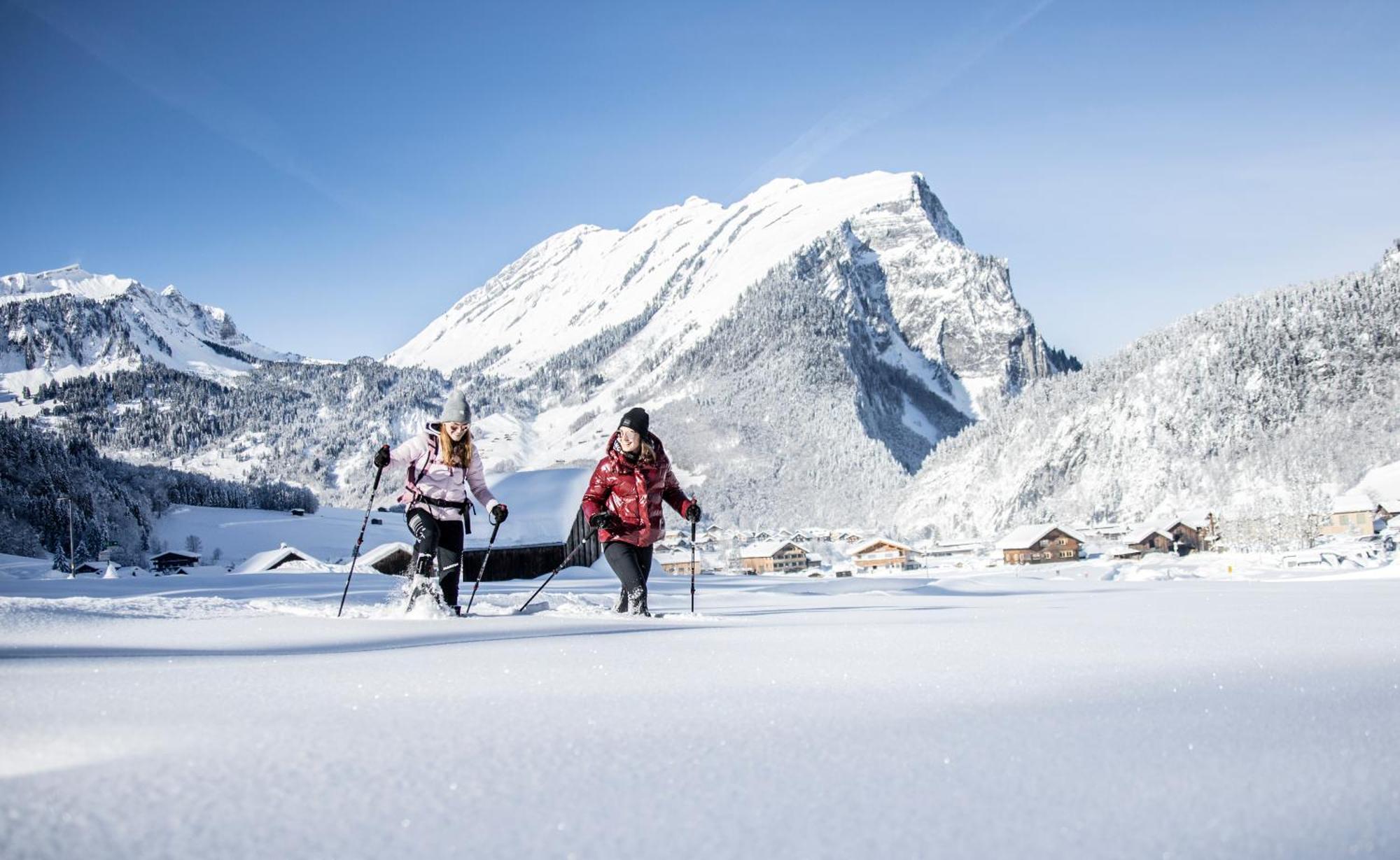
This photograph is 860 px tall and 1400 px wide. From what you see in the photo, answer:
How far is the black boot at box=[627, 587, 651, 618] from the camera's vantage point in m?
6.40

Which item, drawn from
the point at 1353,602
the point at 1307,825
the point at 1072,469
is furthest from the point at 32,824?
the point at 1072,469

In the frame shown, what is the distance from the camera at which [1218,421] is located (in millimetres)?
91000

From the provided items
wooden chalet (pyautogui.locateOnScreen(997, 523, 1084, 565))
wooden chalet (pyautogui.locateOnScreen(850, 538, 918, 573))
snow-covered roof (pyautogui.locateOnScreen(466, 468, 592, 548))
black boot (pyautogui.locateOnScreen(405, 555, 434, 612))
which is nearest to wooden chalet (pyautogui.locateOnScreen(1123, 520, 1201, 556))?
wooden chalet (pyautogui.locateOnScreen(997, 523, 1084, 565))

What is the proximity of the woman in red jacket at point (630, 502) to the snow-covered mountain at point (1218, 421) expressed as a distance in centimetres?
8210

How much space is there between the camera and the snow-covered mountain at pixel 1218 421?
84062mm

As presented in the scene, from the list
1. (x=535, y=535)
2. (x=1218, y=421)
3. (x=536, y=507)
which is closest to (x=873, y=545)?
(x=1218, y=421)

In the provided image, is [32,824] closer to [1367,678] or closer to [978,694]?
[978,694]

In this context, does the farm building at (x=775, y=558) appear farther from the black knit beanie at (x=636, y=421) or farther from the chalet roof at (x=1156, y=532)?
the black knit beanie at (x=636, y=421)

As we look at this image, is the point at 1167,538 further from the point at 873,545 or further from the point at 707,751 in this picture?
the point at 707,751

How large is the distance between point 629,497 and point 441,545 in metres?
1.60

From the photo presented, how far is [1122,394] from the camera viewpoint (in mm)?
100000

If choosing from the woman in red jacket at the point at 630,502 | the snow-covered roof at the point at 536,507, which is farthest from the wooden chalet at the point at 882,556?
the woman in red jacket at the point at 630,502

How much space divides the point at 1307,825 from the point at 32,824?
1.67 m

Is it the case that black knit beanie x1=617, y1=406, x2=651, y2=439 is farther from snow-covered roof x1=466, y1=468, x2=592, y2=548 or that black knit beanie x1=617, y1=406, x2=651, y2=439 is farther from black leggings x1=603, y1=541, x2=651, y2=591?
snow-covered roof x1=466, y1=468, x2=592, y2=548
